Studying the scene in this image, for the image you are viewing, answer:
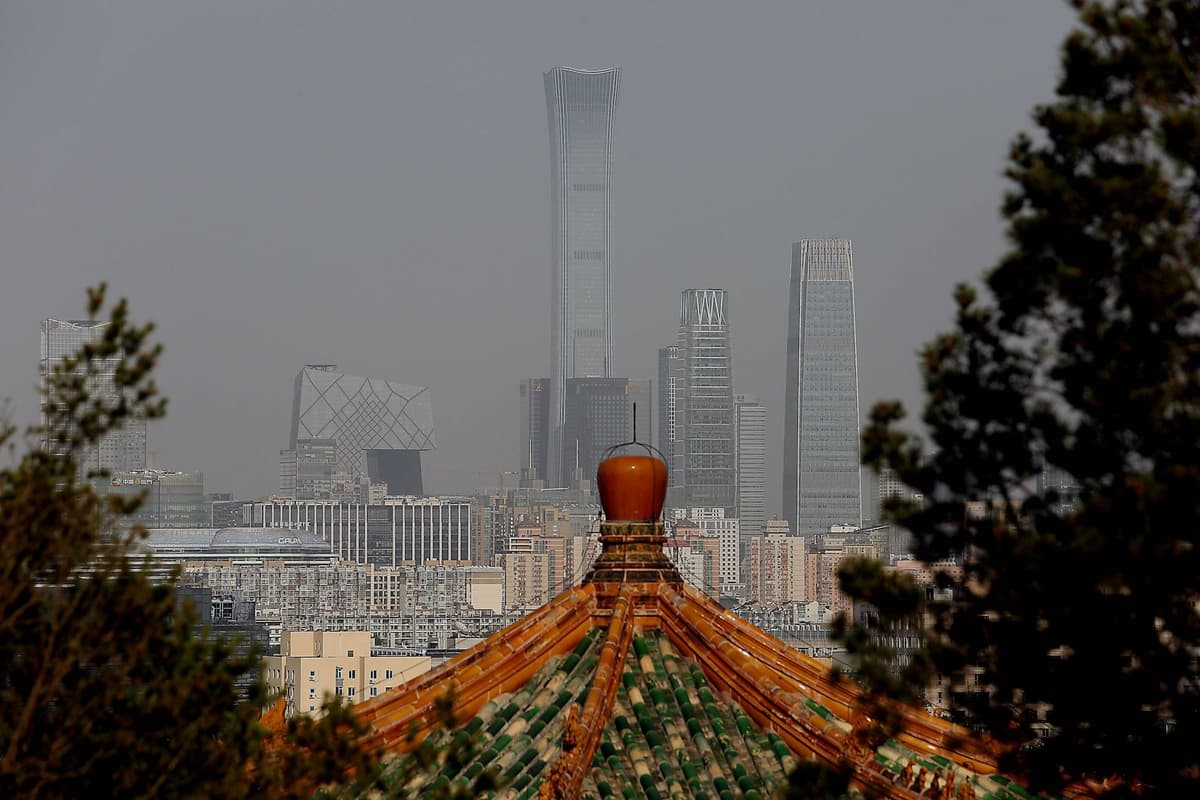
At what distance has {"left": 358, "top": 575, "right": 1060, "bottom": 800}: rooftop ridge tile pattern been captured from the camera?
5953 mm

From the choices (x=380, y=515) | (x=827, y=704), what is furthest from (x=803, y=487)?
(x=827, y=704)

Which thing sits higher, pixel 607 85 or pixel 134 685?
pixel 607 85

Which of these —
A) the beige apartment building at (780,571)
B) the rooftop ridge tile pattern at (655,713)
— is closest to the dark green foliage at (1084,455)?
the rooftop ridge tile pattern at (655,713)

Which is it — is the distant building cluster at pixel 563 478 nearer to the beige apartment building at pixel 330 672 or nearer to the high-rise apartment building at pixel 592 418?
the high-rise apartment building at pixel 592 418

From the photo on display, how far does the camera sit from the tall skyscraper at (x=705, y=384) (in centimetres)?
17662

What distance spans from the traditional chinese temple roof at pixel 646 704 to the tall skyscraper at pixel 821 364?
157 metres

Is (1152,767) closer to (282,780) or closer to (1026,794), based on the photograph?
(1026,794)

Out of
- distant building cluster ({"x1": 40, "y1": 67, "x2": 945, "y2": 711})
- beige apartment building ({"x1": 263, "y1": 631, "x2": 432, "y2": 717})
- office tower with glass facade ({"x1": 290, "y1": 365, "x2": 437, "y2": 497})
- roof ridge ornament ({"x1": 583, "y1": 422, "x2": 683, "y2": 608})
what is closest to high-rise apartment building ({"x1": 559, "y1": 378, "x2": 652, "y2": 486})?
distant building cluster ({"x1": 40, "y1": 67, "x2": 945, "y2": 711})

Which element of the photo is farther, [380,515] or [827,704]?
[380,515]

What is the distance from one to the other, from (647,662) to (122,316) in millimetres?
1897

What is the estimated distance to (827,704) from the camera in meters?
6.47

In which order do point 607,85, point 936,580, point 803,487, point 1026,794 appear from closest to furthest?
point 936,580, point 1026,794, point 607,85, point 803,487

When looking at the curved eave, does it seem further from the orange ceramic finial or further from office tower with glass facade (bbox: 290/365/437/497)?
office tower with glass facade (bbox: 290/365/437/497)

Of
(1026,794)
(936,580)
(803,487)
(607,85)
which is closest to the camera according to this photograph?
(936,580)
